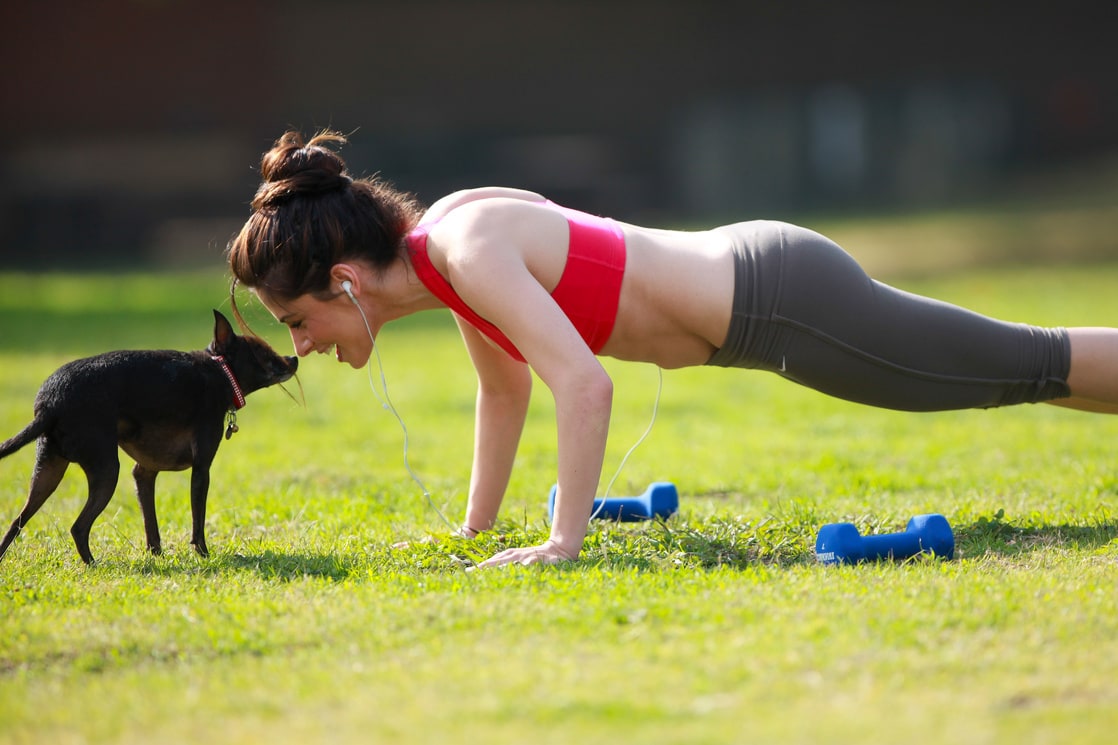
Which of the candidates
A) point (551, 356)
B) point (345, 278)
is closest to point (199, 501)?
point (345, 278)

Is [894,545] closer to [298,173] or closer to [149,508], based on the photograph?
[298,173]

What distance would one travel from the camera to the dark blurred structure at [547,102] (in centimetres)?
2280

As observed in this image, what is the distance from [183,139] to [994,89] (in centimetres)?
1738

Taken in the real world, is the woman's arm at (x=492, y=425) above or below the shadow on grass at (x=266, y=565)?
above

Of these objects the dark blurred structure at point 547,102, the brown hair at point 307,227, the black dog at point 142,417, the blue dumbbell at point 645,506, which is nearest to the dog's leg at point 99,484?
the black dog at point 142,417

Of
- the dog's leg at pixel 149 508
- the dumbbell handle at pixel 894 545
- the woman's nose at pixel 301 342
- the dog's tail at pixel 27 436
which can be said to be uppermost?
the woman's nose at pixel 301 342

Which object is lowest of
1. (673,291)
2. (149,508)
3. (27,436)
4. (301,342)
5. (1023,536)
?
(1023,536)

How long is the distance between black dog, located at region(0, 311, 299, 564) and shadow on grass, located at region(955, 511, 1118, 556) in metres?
2.41

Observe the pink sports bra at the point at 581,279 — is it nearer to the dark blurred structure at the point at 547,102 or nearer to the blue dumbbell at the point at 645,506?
the blue dumbbell at the point at 645,506

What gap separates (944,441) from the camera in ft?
20.5

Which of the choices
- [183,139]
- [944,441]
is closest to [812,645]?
[944,441]

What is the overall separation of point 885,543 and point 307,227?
2046mm

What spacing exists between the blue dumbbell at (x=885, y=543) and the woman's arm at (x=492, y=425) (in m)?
1.19

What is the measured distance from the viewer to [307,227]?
3844 mm
